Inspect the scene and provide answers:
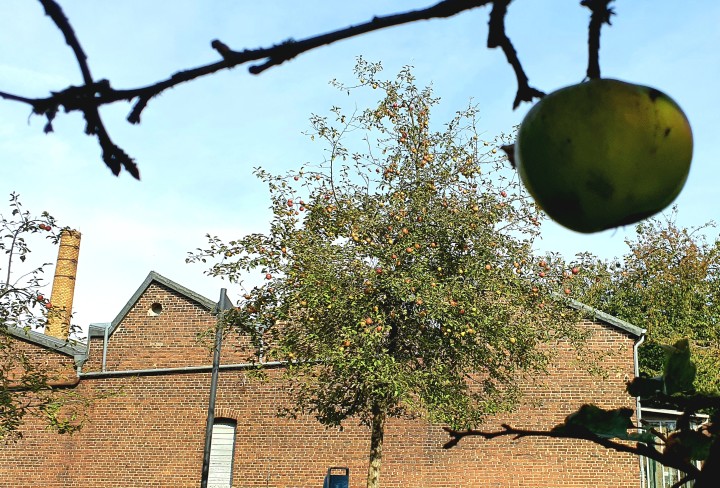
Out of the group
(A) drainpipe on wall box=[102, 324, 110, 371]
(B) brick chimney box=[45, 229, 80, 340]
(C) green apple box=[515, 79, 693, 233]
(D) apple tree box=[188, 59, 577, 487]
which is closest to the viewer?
(C) green apple box=[515, 79, 693, 233]

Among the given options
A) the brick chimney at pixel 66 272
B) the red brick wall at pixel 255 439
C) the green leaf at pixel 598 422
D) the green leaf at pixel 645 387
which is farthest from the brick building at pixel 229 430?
the green leaf at pixel 598 422

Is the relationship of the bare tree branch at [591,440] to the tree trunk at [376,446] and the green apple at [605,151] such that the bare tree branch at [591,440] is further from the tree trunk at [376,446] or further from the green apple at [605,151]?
the tree trunk at [376,446]

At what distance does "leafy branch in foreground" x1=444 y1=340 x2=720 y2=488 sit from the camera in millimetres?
1044

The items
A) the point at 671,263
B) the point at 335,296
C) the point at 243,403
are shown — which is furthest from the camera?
the point at 671,263

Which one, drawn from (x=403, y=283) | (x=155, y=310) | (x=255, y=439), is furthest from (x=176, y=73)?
(x=155, y=310)

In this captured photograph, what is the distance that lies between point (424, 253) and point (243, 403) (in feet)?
29.0

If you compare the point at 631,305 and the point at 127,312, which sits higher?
the point at 631,305

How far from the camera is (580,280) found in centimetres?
1343

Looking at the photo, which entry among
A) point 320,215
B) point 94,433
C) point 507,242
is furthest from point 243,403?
point 507,242

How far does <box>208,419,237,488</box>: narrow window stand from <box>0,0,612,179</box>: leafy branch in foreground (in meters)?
19.4

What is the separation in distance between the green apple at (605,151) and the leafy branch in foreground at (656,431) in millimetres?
313

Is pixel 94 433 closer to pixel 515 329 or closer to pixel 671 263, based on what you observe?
pixel 515 329

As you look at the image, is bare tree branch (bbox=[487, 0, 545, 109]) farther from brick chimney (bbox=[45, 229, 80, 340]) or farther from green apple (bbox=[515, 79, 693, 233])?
brick chimney (bbox=[45, 229, 80, 340])

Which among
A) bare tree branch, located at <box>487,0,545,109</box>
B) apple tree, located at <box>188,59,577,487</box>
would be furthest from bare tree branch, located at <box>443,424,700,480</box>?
apple tree, located at <box>188,59,577,487</box>
